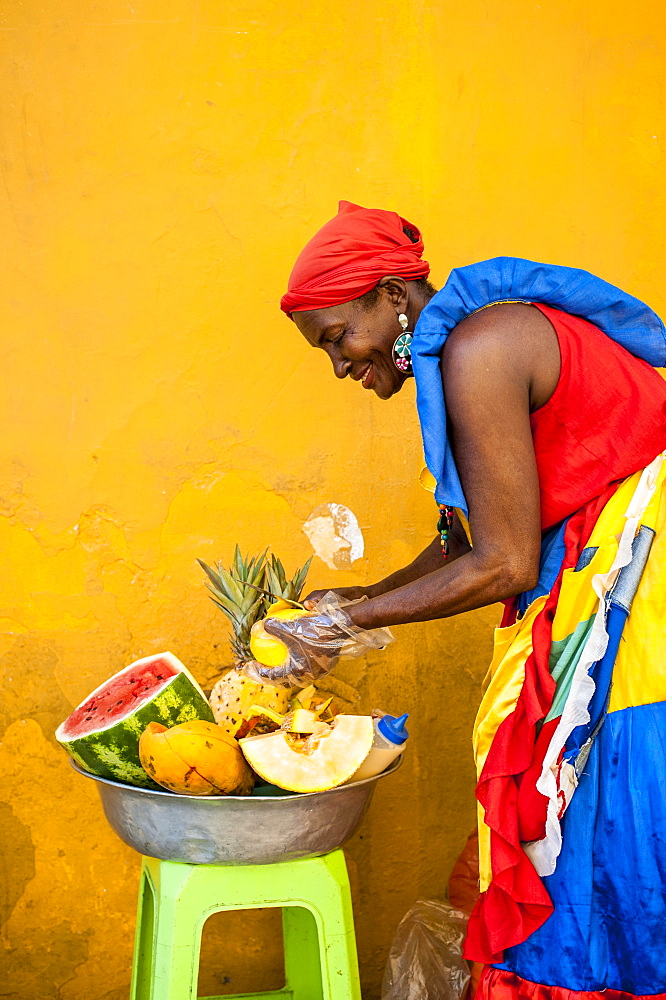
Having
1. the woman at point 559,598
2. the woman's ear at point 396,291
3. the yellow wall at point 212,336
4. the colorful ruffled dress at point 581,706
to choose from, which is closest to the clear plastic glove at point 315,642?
the woman at point 559,598

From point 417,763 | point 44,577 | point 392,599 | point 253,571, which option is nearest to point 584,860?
point 392,599

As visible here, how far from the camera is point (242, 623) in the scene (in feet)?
8.44

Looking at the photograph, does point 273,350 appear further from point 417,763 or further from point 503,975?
point 503,975

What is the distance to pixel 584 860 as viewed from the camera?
1.84 meters

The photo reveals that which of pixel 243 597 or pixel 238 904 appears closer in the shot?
pixel 238 904

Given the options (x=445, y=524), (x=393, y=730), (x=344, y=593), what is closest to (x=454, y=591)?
(x=393, y=730)

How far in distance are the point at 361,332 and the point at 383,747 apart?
1.00 meters

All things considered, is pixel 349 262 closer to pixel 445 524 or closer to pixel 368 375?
pixel 368 375

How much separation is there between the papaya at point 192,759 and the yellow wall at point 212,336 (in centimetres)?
103

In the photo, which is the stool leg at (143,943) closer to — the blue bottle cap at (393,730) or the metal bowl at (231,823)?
the metal bowl at (231,823)

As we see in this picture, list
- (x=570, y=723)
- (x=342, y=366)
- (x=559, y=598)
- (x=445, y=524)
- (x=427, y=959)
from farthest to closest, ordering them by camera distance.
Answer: (x=427, y=959) → (x=445, y=524) → (x=342, y=366) → (x=559, y=598) → (x=570, y=723)

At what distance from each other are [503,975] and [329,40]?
283 cm

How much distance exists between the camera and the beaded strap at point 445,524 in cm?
256

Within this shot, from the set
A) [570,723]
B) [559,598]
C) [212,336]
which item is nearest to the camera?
[570,723]
